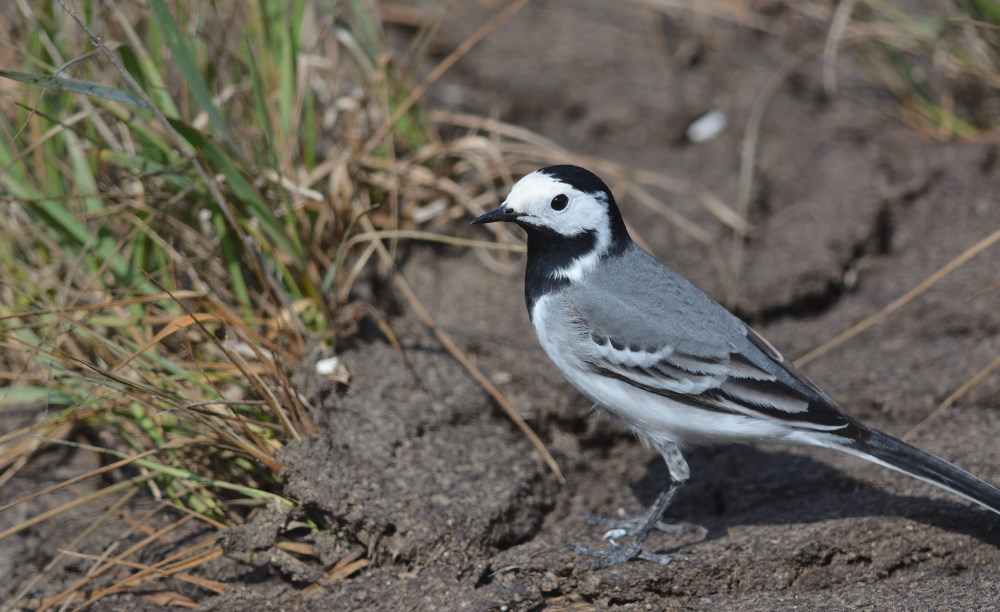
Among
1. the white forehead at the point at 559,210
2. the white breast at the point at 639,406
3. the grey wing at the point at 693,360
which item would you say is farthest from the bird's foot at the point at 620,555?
the white forehead at the point at 559,210

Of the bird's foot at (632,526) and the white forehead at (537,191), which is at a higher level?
the white forehead at (537,191)

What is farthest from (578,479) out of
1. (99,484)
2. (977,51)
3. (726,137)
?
(977,51)

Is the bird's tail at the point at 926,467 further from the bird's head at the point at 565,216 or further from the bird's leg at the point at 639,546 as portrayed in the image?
the bird's head at the point at 565,216

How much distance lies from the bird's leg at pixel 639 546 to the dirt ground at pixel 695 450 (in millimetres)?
41

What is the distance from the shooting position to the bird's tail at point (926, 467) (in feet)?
9.07

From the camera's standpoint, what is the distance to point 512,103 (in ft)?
17.3

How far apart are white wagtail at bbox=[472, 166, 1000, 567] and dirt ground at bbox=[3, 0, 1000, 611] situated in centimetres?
28

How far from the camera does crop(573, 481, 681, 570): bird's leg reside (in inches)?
116

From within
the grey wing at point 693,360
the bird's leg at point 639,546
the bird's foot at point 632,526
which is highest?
the grey wing at point 693,360

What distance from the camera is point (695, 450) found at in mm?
3855

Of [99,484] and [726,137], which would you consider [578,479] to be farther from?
[726,137]

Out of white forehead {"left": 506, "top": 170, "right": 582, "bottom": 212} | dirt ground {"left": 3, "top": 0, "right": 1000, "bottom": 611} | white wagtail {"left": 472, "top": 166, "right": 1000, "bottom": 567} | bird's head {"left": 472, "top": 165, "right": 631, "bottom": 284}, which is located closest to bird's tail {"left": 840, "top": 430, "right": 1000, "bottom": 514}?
white wagtail {"left": 472, "top": 166, "right": 1000, "bottom": 567}

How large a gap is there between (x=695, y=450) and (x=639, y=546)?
886mm

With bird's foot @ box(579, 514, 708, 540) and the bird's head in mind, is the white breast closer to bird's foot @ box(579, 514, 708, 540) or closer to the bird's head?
the bird's head
